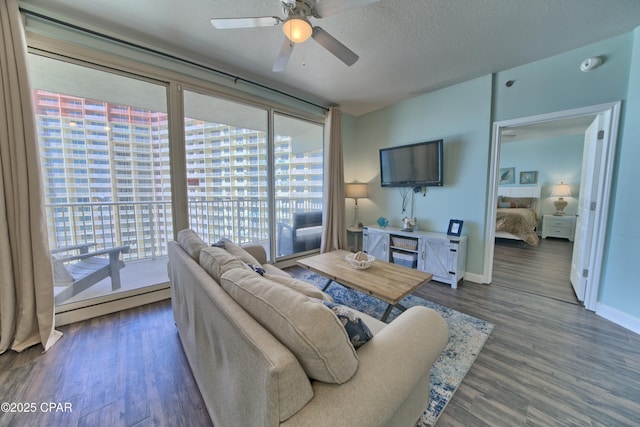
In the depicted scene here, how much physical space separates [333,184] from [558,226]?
5.67 m

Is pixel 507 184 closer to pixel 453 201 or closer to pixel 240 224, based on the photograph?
pixel 453 201

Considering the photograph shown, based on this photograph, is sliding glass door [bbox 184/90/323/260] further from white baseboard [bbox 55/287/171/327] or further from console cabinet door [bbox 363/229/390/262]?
white baseboard [bbox 55/287/171/327]

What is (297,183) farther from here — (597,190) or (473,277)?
(597,190)

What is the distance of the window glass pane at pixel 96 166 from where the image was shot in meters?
2.15

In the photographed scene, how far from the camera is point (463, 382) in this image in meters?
1.48

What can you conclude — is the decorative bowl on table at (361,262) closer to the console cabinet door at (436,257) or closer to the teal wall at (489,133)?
the console cabinet door at (436,257)

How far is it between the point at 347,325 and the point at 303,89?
10.9 ft

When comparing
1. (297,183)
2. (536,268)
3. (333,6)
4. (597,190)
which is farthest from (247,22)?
(536,268)

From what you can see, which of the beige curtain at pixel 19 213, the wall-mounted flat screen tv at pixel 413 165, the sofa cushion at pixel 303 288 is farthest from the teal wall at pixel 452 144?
the beige curtain at pixel 19 213

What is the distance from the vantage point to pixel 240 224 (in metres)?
4.04

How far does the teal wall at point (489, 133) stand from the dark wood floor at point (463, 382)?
775 millimetres

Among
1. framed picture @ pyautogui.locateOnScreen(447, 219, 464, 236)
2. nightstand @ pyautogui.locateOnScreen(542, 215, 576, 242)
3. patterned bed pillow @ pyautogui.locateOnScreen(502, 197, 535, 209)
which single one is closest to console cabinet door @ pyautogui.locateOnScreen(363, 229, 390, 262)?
framed picture @ pyautogui.locateOnScreen(447, 219, 464, 236)

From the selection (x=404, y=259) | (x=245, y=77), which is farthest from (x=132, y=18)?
(x=404, y=259)

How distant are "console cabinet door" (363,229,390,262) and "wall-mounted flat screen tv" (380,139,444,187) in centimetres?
85
